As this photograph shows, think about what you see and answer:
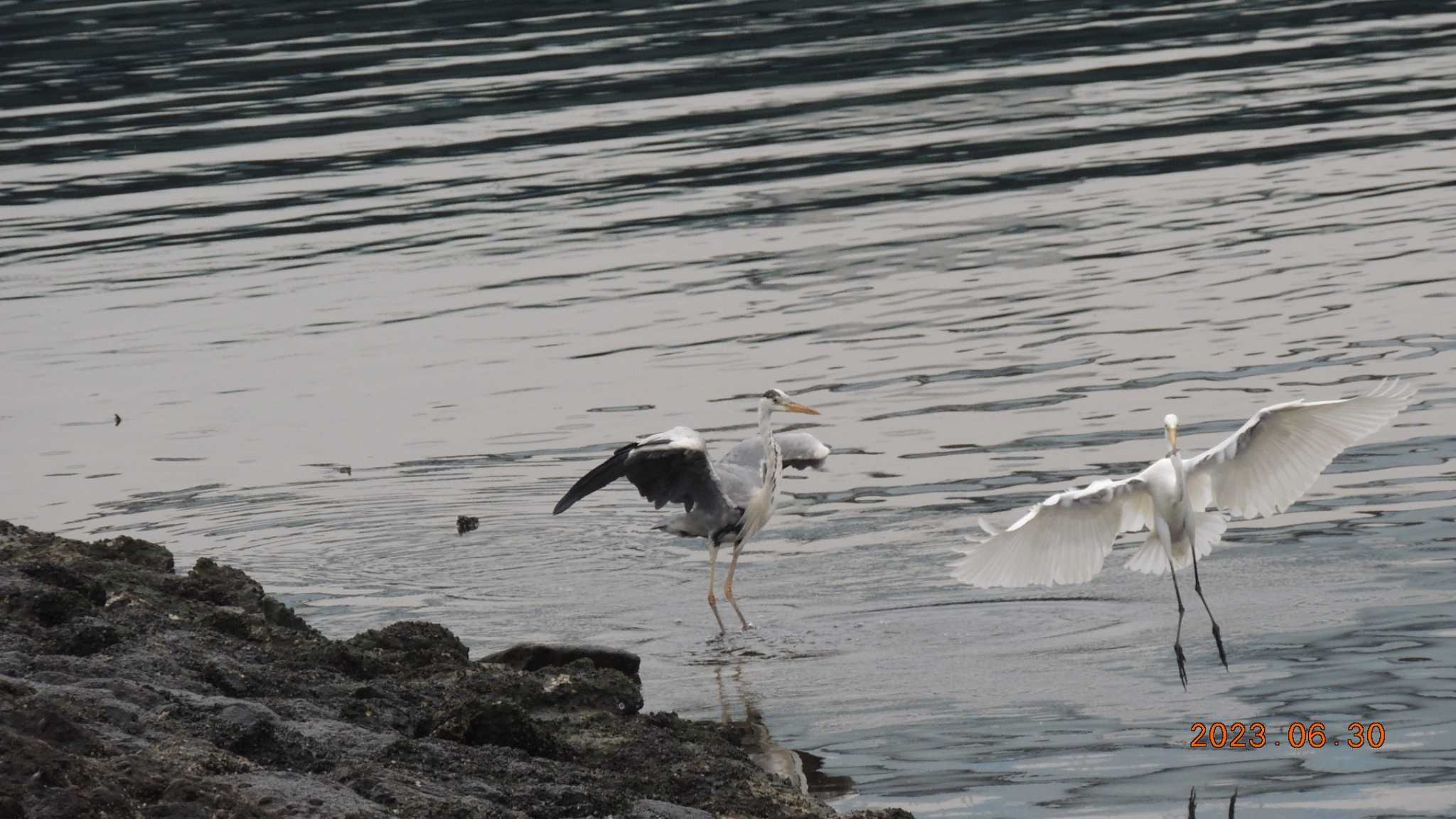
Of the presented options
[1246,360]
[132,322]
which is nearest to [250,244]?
[132,322]

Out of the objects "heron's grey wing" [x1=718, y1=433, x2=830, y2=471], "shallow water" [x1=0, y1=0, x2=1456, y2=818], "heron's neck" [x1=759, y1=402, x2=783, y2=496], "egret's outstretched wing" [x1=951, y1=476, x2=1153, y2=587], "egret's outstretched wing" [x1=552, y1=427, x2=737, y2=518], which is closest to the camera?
"shallow water" [x1=0, y1=0, x2=1456, y2=818]

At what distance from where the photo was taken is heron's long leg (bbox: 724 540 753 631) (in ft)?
36.1

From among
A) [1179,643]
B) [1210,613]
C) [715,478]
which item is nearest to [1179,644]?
[1179,643]

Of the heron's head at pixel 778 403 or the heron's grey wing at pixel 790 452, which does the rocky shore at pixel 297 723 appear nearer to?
the heron's head at pixel 778 403

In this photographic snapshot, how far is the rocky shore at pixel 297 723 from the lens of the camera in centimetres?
618

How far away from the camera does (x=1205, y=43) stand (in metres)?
33.5

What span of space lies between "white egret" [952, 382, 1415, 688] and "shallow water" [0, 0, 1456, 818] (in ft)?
1.20

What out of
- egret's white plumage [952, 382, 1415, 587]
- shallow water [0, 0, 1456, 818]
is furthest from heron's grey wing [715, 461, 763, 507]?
egret's white plumage [952, 382, 1415, 587]

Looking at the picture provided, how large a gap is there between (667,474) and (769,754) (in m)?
3.13

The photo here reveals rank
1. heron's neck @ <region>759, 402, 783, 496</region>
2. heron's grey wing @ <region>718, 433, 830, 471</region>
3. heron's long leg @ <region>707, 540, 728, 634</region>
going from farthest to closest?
heron's grey wing @ <region>718, 433, 830, 471</region> < heron's neck @ <region>759, 402, 783, 496</region> < heron's long leg @ <region>707, 540, 728, 634</region>

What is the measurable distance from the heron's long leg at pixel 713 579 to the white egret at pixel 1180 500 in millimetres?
1431

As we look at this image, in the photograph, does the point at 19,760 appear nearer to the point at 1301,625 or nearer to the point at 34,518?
the point at 1301,625

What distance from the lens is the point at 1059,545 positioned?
10.3 meters

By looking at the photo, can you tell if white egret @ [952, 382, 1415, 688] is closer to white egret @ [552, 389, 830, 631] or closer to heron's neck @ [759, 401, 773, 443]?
white egret @ [552, 389, 830, 631]
